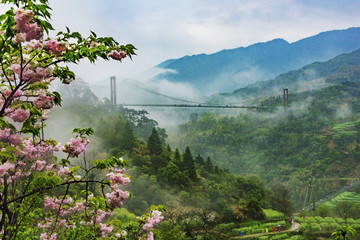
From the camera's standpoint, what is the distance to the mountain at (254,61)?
319 feet

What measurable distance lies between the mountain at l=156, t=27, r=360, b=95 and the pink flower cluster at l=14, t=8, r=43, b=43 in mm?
91055

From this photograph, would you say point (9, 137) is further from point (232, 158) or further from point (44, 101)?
point (232, 158)

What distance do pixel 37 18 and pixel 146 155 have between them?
18.3m

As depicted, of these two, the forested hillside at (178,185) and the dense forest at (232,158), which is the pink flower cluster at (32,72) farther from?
the forested hillside at (178,185)

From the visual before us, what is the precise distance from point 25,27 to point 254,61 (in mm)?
107194

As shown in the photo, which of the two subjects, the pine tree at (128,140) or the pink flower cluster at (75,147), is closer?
the pink flower cluster at (75,147)

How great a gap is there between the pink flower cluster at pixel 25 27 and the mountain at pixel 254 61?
91055 millimetres

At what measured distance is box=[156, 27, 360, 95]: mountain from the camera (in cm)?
9731

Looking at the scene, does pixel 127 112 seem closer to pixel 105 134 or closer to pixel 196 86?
pixel 105 134

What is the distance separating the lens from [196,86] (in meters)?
95.1

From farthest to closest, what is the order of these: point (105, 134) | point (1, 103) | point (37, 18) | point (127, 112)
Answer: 1. point (127, 112)
2. point (105, 134)
3. point (1, 103)
4. point (37, 18)

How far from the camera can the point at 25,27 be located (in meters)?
1.64

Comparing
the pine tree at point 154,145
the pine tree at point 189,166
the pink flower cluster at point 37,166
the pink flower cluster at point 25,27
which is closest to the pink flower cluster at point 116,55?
the pink flower cluster at point 25,27

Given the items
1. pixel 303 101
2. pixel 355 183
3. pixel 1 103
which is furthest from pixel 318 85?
pixel 1 103
